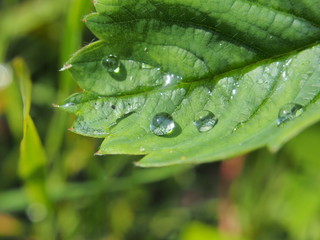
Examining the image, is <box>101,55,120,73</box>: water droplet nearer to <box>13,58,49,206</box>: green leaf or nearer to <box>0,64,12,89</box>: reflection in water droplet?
<box>13,58,49,206</box>: green leaf

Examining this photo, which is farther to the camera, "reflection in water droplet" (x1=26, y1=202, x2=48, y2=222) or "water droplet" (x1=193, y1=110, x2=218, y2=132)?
"reflection in water droplet" (x1=26, y1=202, x2=48, y2=222)

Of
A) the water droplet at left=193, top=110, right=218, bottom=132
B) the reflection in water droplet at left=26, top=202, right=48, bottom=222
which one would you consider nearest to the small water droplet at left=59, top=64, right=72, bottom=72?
the water droplet at left=193, top=110, right=218, bottom=132

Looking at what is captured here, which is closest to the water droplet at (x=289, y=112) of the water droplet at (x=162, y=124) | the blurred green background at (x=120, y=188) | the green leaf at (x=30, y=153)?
the water droplet at (x=162, y=124)

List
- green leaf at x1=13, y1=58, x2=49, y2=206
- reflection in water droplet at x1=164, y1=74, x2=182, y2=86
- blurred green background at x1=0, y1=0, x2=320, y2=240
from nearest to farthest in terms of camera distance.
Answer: reflection in water droplet at x1=164, y1=74, x2=182, y2=86 → green leaf at x1=13, y1=58, x2=49, y2=206 → blurred green background at x1=0, y1=0, x2=320, y2=240

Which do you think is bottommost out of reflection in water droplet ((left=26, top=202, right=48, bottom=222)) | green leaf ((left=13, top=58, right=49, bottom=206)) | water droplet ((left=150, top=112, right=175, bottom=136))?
reflection in water droplet ((left=26, top=202, right=48, bottom=222))

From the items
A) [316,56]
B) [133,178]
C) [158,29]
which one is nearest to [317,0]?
[316,56]

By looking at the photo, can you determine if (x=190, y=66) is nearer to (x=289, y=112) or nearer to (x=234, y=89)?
(x=234, y=89)

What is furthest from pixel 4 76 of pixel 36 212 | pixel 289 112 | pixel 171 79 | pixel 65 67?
pixel 289 112

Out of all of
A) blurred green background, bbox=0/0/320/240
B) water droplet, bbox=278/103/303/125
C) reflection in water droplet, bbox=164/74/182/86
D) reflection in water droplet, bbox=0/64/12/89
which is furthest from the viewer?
reflection in water droplet, bbox=0/64/12/89
